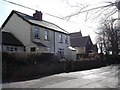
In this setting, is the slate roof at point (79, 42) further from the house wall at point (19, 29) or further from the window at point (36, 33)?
the house wall at point (19, 29)

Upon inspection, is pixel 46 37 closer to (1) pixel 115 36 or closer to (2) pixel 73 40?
(1) pixel 115 36

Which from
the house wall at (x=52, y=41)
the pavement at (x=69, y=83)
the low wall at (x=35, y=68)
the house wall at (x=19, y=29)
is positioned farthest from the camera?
the house wall at (x=52, y=41)

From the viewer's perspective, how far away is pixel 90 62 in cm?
3219

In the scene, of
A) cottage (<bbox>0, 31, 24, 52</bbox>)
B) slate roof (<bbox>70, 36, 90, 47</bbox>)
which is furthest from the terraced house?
slate roof (<bbox>70, 36, 90, 47</bbox>)

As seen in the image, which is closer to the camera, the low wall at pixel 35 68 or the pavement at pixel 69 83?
the pavement at pixel 69 83

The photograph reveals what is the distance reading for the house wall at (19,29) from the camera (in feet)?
102

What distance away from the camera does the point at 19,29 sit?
3238 cm

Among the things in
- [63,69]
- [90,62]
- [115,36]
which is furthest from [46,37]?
[115,36]

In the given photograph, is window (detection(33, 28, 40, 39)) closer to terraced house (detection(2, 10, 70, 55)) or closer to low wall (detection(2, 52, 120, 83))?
terraced house (detection(2, 10, 70, 55))

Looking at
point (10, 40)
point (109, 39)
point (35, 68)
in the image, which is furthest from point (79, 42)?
point (35, 68)

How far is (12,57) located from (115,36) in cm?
3299

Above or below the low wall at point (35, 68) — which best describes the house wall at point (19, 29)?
above

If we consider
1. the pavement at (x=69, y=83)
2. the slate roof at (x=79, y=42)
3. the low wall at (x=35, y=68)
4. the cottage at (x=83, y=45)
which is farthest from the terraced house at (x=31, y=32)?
the slate roof at (x=79, y=42)

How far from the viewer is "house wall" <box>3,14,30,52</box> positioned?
102ft
